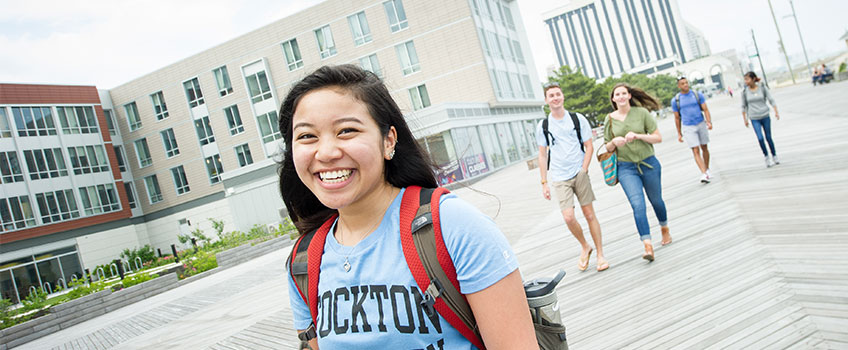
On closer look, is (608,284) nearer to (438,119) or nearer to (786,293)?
(786,293)

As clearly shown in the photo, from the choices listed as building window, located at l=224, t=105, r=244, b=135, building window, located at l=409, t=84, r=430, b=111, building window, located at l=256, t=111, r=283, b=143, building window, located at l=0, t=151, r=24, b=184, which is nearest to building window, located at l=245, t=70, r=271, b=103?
building window, located at l=256, t=111, r=283, b=143

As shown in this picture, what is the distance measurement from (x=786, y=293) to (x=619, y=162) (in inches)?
79.9

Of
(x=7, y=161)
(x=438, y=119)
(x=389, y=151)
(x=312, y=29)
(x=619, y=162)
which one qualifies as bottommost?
(x=619, y=162)

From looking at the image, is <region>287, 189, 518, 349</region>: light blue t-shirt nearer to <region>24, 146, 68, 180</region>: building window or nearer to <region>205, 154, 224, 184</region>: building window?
<region>24, 146, 68, 180</region>: building window

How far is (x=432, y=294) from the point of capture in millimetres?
1357

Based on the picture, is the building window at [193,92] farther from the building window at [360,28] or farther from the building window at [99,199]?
the building window at [360,28]

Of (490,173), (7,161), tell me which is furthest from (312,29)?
(7,161)

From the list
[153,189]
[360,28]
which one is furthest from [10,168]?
[360,28]

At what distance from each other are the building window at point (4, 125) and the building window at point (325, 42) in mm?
20147

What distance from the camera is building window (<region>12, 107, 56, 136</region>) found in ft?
103

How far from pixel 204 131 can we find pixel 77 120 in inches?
330

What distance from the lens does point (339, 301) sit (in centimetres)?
154

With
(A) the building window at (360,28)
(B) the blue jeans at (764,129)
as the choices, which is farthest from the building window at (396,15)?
(B) the blue jeans at (764,129)

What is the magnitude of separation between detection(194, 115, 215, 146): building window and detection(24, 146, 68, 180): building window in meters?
8.98
